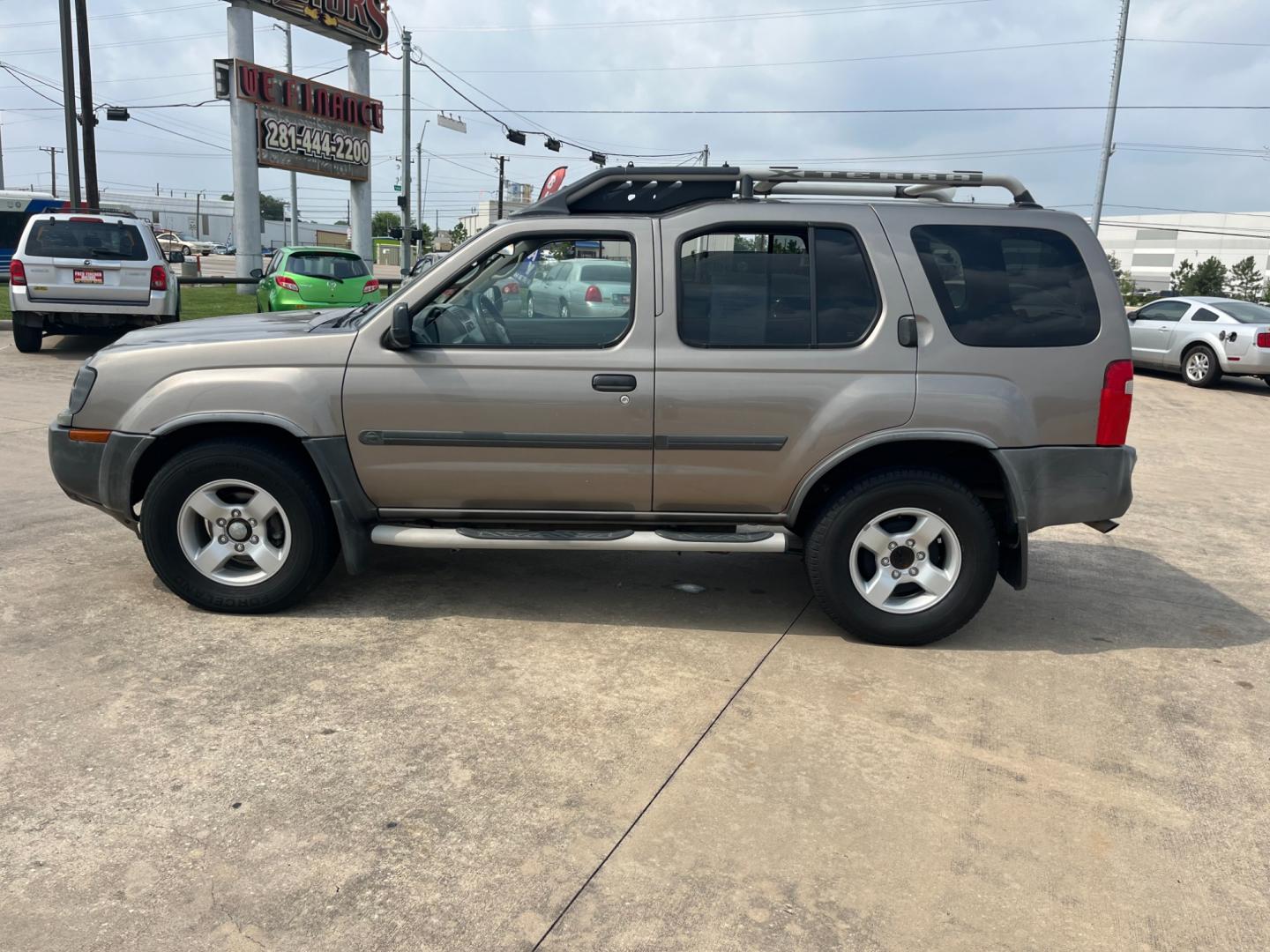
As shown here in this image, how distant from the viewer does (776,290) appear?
174 inches

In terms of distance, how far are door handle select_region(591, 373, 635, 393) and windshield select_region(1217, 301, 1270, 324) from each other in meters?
14.7

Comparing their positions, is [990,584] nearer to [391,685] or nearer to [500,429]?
[500,429]

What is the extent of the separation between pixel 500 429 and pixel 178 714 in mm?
1709

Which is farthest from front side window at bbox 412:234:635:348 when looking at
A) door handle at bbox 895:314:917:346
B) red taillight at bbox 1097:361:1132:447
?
red taillight at bbox 1097:361:1132:447

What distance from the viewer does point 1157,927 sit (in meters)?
2.68


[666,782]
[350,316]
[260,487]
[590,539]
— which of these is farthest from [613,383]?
[666,782]

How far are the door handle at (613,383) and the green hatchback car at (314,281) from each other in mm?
11816

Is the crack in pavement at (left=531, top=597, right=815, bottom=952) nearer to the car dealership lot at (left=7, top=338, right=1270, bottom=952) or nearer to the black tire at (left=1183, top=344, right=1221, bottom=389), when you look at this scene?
the car dealership lot at (left=7, top=338, right=1270, bottom=952)

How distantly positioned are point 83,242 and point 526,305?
10729 millimetres

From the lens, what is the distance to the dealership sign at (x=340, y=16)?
966 inches

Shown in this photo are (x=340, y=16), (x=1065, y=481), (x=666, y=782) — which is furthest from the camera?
(x=340, y=16)

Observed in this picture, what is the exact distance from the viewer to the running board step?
4.45 metres

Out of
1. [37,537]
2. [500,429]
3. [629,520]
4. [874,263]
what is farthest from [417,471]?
[37,537]

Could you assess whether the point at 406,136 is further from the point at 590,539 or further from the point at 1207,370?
the point at 590,539
